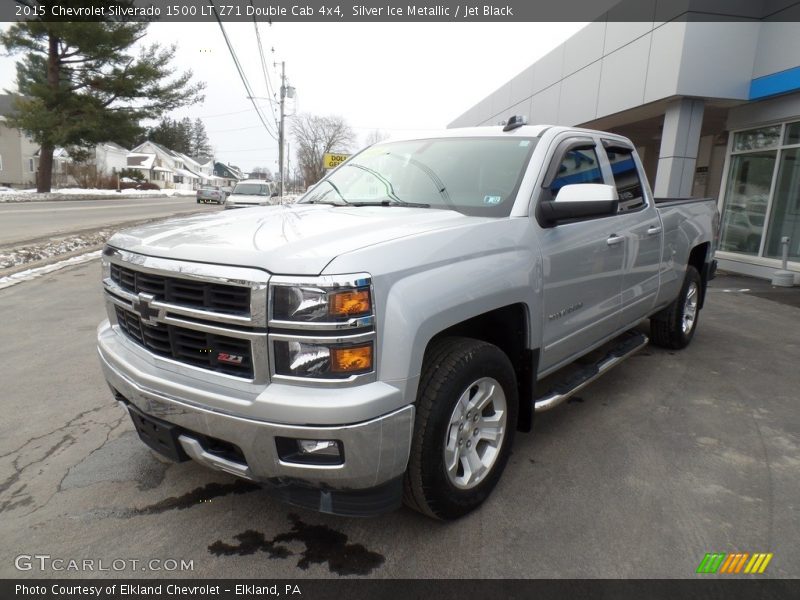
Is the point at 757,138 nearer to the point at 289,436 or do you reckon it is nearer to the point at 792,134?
the point at 792,134

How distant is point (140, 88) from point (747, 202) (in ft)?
109

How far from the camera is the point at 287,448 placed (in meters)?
2.05

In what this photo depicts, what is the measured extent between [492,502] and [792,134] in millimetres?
10861

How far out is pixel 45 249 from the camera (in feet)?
→ 32.4

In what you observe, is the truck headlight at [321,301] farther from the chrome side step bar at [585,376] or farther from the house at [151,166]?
the house at [151,166]

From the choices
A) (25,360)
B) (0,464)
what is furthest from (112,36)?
(0,464)

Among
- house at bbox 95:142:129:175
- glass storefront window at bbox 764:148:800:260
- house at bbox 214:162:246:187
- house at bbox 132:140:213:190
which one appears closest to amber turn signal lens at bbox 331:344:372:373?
glass storefront window at bbox 764:148:800:260

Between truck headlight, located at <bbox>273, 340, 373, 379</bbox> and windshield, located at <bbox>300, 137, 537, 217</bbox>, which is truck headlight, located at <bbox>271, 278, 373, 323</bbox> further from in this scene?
windshield, located at <bbox>300, 137, 537, 217</bbox>

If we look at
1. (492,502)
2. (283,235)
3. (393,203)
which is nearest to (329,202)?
(393,203)

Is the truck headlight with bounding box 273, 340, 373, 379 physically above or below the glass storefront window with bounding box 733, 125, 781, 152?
below

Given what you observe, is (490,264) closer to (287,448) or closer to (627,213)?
(287,448)

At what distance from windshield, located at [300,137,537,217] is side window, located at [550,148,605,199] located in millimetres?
234

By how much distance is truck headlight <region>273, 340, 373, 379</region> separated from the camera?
1976 mm

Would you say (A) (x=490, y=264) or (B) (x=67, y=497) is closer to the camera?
(A) (x=490, y=264)
